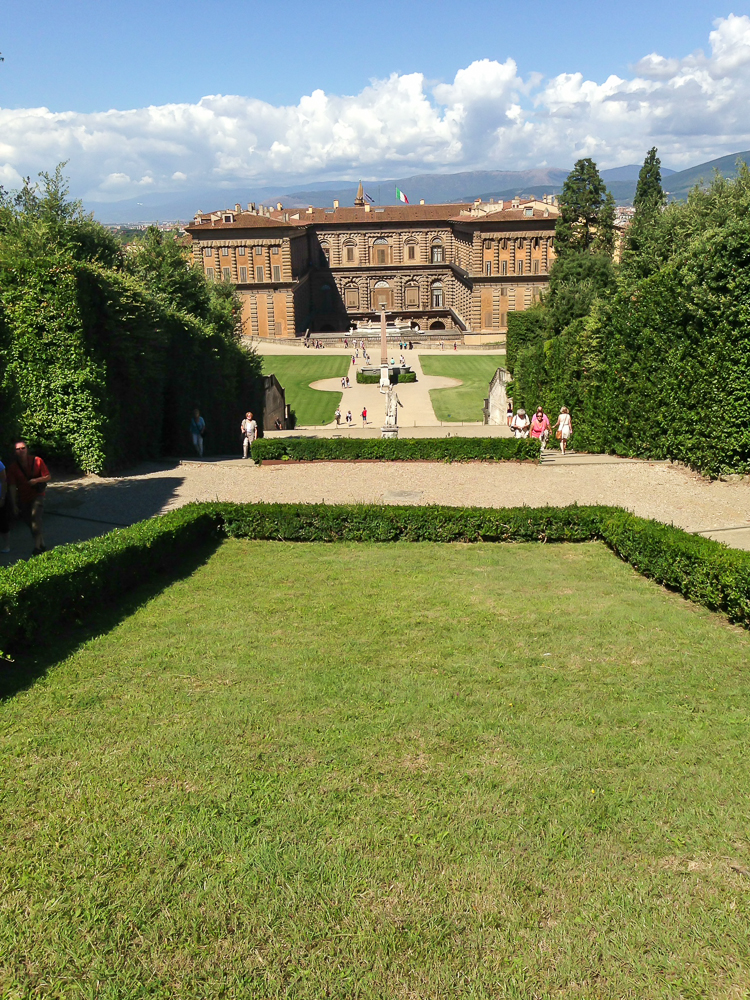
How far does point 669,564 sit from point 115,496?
10.3 meters

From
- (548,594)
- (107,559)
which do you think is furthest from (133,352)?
(548,594)

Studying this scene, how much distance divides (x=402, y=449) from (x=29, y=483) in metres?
9.48

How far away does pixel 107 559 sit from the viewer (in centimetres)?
888

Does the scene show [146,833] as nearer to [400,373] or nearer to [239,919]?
[239,919]

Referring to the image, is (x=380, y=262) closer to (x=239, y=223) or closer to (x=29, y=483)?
(x=239, y=223)

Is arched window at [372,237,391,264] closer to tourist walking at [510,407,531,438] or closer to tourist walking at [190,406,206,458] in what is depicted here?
tourist walking at [190,406,206,458]

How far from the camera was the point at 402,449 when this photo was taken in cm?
1808

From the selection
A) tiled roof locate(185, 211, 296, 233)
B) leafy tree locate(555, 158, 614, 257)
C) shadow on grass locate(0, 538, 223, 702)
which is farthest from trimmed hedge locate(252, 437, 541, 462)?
tiled roof locate(185, 211, 296, 233)

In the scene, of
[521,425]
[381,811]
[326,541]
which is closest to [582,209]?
[521,425]

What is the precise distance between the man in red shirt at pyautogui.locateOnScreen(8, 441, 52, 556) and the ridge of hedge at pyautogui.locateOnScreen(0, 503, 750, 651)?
1089 millimetres

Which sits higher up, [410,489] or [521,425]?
[521,425]

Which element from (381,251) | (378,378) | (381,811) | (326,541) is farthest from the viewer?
(381,251)

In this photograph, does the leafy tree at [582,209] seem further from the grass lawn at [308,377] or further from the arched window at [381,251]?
the arched window at [381,251]

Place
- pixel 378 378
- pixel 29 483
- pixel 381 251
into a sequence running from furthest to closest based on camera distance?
pixel 381 251
pixel 378 378
pixel 29 483
